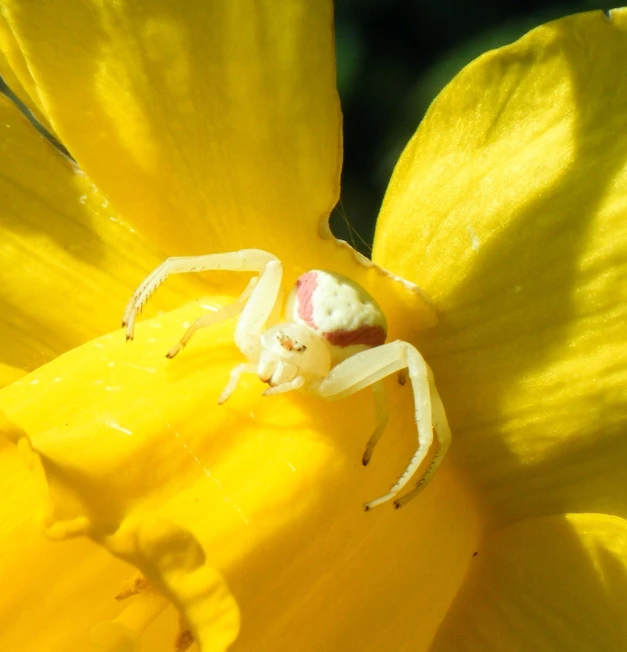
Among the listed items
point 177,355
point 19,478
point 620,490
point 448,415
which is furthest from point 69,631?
point 620,490

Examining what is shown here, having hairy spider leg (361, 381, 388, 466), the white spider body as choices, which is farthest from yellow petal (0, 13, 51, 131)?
hairy spider leg (361, 381, 388, 466)

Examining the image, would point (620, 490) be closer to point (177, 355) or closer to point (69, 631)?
point (177, 355)

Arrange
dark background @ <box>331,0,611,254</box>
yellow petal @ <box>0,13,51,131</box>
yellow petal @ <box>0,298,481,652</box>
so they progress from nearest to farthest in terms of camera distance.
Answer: yellow petal @ <box>0,298,481,652</box> < yellow petal @ <box>0,13,51,131</box> < dark background @ <box>331,0,611,254</box>

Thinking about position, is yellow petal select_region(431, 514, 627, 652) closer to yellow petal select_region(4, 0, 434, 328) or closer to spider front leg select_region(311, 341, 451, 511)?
spider front leg select_region(311, 341, 451, 511)

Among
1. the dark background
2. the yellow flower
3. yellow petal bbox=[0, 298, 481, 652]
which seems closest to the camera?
yellow petal bbox=[0, 298, 481, 652]

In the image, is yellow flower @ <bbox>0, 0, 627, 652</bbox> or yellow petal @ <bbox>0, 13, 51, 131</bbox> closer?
yellow flower @ <bbox>0, 0, 627, 652</bbox>

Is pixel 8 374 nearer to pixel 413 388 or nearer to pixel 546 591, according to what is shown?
pixel 413 388
